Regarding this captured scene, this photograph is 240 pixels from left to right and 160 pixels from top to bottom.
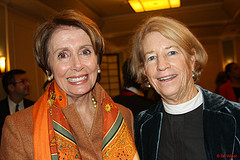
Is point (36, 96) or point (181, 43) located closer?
point (181, 43)

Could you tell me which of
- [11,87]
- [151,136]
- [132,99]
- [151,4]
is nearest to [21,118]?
[151,136]

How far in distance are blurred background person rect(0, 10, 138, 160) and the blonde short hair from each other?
32cm

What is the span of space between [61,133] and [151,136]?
25.9 inches

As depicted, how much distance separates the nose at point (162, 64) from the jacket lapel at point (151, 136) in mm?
402

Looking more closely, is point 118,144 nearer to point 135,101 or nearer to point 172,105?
point 172,105

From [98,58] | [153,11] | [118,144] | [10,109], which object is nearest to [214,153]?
[118,144]

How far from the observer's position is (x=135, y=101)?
285cm

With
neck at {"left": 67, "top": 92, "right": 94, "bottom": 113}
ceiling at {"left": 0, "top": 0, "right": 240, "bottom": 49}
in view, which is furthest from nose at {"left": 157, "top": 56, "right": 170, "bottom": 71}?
ceiling at {"left": 0, "top": 0, "right": 240, "bottom": 49}

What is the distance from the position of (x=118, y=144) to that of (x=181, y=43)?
0.85 m

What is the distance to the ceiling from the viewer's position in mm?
6125

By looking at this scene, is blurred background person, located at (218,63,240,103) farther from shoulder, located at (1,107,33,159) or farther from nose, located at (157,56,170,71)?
shoulder, located at (1,107,33,159)

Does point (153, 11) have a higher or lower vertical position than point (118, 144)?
higher

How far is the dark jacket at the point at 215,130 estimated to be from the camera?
4.64ft

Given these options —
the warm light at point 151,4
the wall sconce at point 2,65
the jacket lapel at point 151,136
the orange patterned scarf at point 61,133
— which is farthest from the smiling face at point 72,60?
the warm light at point 151,4
